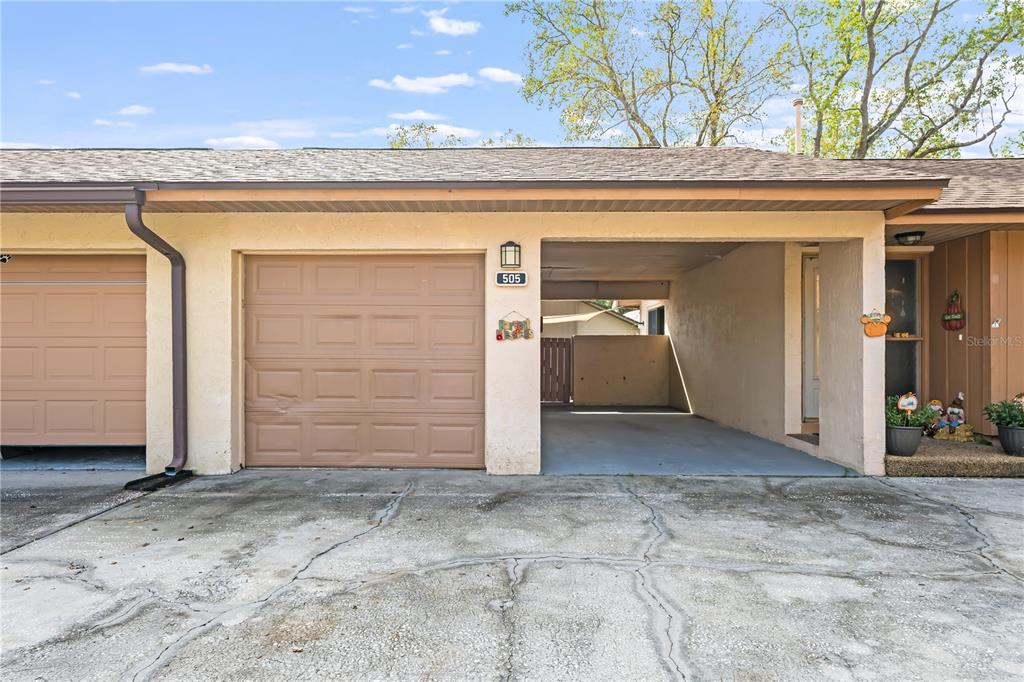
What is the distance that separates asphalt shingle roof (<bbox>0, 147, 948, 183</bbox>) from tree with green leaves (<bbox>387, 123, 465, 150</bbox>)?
50.1ft

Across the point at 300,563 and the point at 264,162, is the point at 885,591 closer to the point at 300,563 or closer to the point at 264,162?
the point at 300,563

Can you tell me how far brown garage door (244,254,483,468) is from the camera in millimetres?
5816

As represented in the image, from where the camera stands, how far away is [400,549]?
351 cm

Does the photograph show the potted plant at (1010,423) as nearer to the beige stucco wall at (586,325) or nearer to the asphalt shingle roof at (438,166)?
the asphalt shingle roof at (438,166)

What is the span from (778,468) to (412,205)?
4632mm

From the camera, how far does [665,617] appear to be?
8.70 ft

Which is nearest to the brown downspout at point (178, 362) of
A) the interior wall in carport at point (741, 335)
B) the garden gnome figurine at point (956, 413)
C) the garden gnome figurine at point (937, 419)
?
the interior wall in carport at point (741, 335)

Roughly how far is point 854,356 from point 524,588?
4482 mm

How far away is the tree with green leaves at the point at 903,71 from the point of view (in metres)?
15.8

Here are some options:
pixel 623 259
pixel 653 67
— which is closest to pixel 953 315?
pixel 623 259

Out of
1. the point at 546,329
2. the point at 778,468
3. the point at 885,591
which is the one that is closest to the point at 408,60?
the point at 546,329

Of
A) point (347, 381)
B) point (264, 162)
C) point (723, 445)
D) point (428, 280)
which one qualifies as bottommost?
point (723, 445)

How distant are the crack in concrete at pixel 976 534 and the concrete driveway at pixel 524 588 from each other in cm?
2

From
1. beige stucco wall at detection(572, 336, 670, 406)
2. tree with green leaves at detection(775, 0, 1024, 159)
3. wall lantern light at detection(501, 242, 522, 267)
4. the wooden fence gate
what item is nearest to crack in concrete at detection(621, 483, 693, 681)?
wall lantern light at detection(501, 242, 522, 267)
